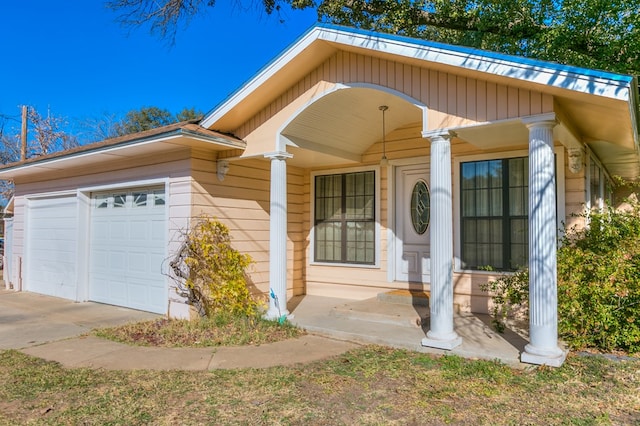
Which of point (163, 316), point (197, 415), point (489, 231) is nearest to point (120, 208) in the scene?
point (163, 316)

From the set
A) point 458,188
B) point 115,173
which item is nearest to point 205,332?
point 115,173

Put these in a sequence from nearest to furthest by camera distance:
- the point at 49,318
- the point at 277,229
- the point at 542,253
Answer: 1. the point at 542,253
2. the point at 277,229
3. the point at 49,318

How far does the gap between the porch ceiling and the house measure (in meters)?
0.04

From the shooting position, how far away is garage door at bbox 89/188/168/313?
24.7 ft

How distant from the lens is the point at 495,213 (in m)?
6.94

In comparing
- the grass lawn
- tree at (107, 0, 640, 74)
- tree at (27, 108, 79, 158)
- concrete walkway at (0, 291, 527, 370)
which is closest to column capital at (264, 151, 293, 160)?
concrete walkway at (0, 291, 527, 370)

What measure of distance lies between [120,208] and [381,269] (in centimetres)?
498

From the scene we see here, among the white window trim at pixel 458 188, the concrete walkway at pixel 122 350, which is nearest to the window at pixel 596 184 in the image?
the white window trim at pixel 458 188

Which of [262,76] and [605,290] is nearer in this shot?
[605,290]

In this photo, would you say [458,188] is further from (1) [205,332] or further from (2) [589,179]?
(1) [205,332]

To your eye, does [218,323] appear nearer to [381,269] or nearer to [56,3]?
[381,269]

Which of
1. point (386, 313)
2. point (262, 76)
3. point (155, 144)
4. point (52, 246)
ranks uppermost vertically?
point (262, 76)

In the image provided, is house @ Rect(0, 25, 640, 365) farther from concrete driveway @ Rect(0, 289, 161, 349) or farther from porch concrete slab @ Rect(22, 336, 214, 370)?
porch concrete slab @ Rect(22, 336, 214, 370)

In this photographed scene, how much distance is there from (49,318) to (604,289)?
7.99 meters
